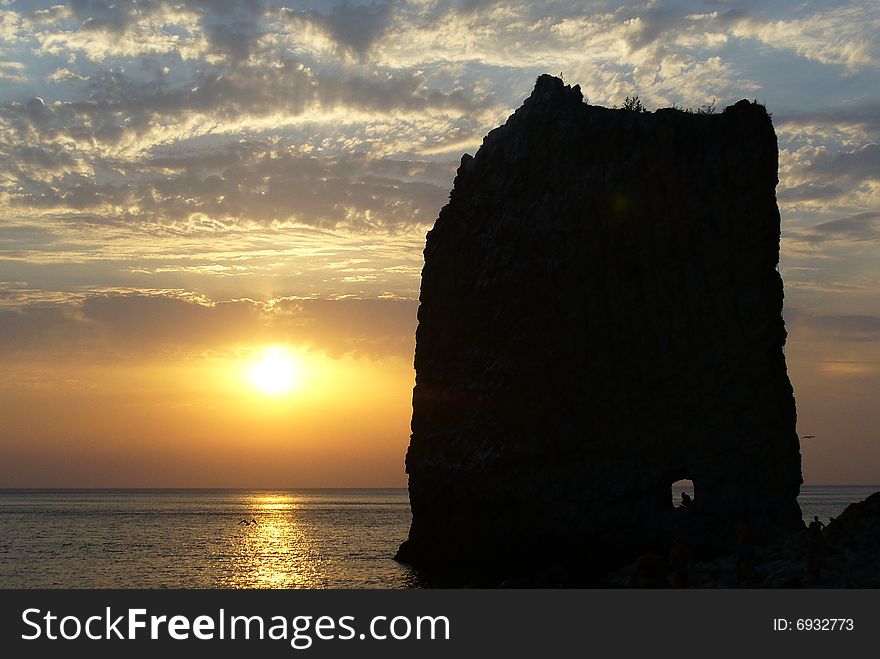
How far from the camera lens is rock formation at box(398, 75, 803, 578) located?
36031 mm

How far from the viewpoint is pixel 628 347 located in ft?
122

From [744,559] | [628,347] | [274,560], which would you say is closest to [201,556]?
[274,560]

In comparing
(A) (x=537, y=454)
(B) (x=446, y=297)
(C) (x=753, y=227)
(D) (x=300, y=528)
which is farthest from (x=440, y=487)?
(D) (x=300, y=528)

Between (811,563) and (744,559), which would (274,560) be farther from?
(811,563)

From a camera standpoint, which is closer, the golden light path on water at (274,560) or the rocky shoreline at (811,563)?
the rocky shoreline at (811,563)

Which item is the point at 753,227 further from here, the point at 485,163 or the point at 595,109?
the point at 485,163

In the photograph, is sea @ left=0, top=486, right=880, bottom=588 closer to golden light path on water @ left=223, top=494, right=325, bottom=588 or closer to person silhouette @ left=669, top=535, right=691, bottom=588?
golden light path on water @ left=223, top=494, right=325, bottom=588

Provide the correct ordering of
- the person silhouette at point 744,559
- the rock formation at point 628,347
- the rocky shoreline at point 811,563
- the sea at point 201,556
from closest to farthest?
the rocky shoreline at point 811,563
the person silhouette at point 744,559
the rock formation at point 628,347
the sea at point 201,556

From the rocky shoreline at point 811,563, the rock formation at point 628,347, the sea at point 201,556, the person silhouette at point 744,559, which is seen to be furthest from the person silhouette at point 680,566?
the sea at point 201,556

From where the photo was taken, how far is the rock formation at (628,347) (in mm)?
36031

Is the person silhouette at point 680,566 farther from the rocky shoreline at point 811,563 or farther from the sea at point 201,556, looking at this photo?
the sea at point 201,556

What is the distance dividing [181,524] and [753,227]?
83618 millimetres
